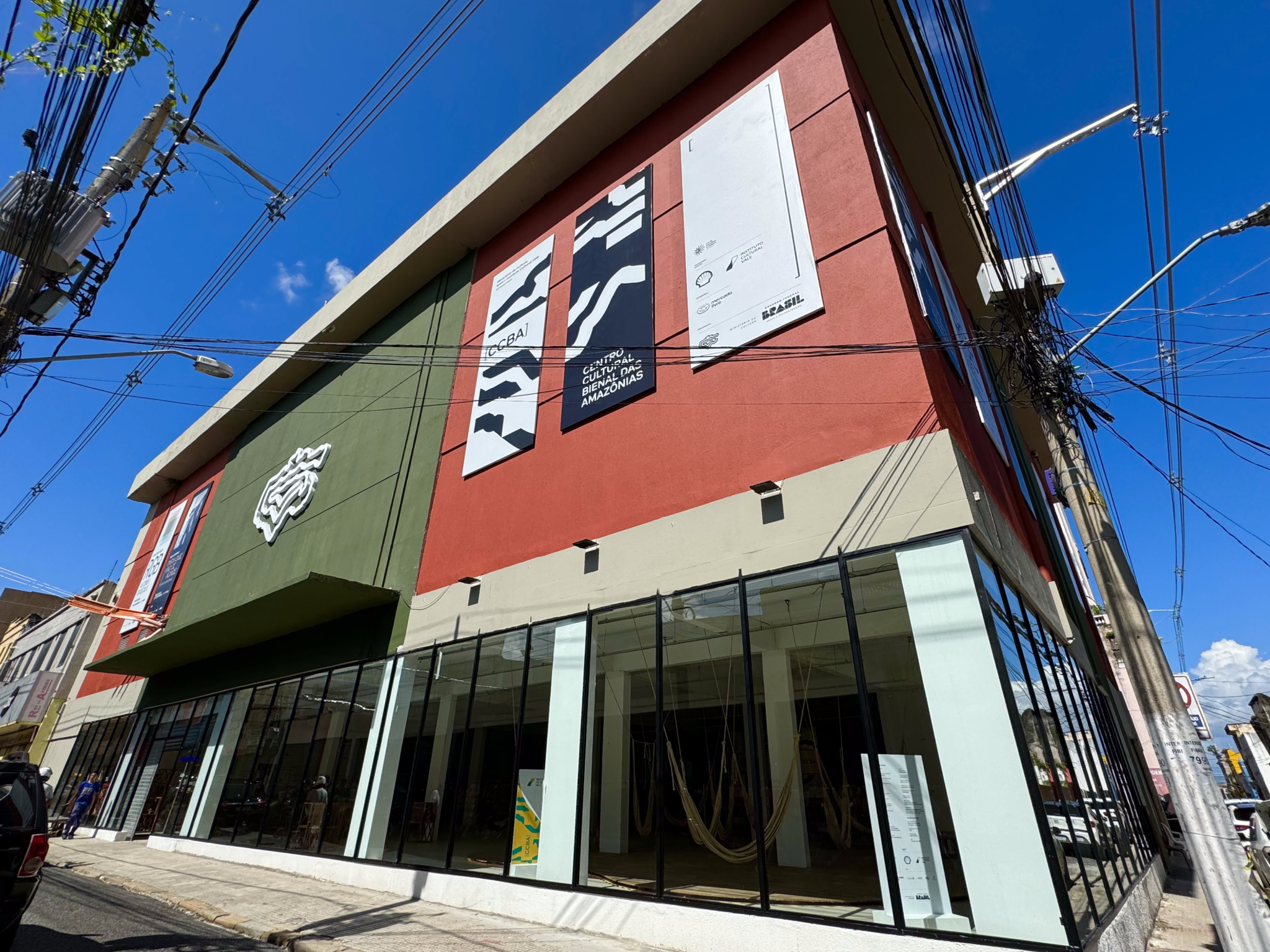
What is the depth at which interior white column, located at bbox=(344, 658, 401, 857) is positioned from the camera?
9586mm

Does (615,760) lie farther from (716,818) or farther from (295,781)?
(295,781)

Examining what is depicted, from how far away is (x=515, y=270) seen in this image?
1367 cm

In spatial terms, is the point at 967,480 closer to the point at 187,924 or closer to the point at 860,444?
the point at 860,444

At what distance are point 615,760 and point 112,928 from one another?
7.00 metres

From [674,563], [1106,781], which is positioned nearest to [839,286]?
[674,563]

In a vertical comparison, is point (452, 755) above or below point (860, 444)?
below

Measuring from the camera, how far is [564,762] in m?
7.55

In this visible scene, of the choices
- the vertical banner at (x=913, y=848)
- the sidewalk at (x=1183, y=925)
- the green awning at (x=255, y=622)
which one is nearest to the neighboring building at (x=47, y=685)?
the green awning at (x=255, y=622)

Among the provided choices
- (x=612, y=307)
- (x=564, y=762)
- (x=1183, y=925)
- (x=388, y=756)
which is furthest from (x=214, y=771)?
Result: (x=1183, y=925)

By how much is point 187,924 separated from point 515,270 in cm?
1181

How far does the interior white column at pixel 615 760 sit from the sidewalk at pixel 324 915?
13.0 ft

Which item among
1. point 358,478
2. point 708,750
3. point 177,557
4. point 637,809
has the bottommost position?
point 637,809

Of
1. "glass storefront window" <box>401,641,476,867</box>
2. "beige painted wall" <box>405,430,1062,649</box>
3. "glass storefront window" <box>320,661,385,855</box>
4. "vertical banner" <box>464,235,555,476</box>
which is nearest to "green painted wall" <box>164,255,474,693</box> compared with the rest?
"glass storefront window" <box>320,661,385,855</box>

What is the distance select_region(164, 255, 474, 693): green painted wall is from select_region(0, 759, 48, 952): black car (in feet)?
22.9
